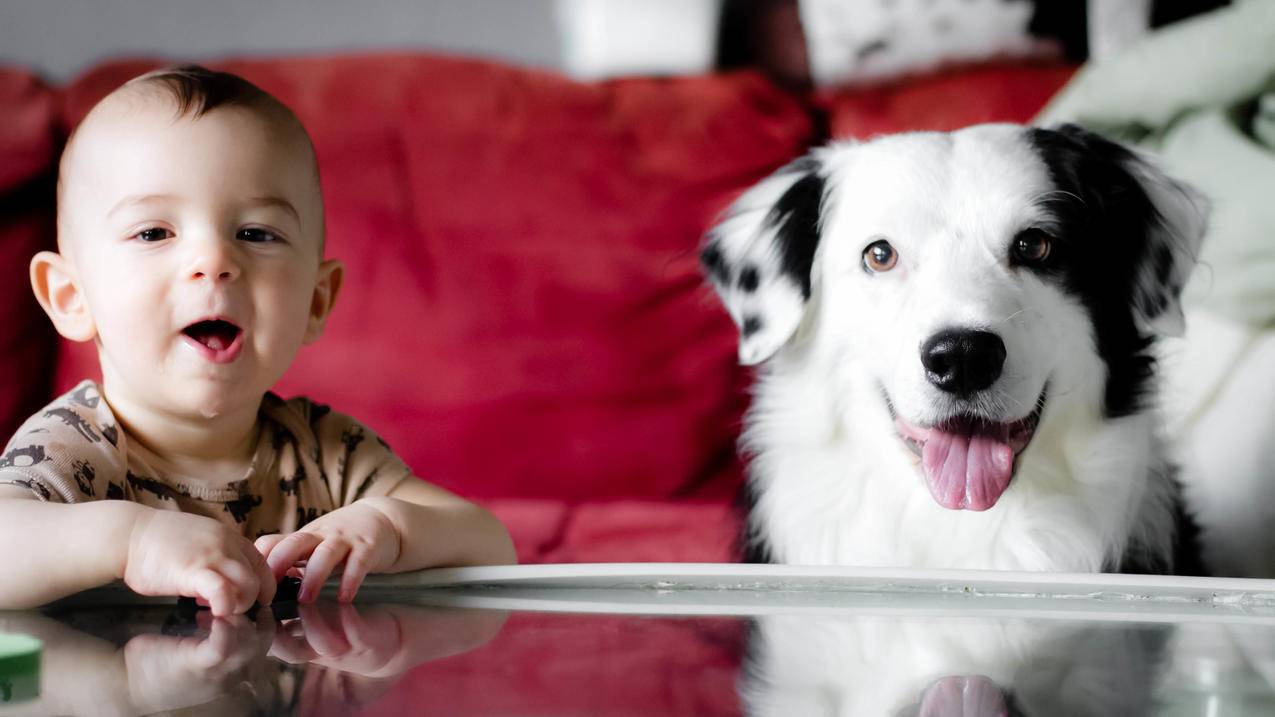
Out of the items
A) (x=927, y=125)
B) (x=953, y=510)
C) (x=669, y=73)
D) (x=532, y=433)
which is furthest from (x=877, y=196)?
(x=669, y=73)

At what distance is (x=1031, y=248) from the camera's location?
930mm

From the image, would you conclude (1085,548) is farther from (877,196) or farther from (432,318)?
(432,318)

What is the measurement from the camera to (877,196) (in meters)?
0.98

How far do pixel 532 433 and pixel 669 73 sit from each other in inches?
21.4

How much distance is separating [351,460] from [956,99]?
0.80 meters

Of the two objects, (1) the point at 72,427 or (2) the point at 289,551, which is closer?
(2) the point at 289,551

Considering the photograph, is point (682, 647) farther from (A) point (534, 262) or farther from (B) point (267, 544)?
(A) point (534, 262)

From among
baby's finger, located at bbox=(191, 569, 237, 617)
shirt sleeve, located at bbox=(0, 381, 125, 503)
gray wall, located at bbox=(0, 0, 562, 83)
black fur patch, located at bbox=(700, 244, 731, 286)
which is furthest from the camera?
gray wall, located at bbox=(0, 0, 562, 83)

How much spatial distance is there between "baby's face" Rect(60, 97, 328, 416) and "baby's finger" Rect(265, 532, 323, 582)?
0.16 metres

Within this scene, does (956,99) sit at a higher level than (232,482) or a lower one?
higher

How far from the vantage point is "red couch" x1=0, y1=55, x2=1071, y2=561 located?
4.26 feet

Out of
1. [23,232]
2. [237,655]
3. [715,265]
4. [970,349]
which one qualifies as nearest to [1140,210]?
[970,349]

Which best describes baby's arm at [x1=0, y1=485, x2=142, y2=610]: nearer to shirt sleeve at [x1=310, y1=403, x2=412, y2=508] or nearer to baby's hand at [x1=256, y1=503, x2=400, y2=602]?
baby's hand at [x1=256, y1=503, x2=400, y2=602]

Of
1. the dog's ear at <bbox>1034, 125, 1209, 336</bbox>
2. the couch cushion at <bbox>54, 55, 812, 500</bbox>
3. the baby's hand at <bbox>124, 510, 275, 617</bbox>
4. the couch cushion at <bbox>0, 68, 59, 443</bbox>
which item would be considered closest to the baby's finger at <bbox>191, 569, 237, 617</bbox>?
the baby's hand at <bbox>124, 510, 275, 617</bbox>
